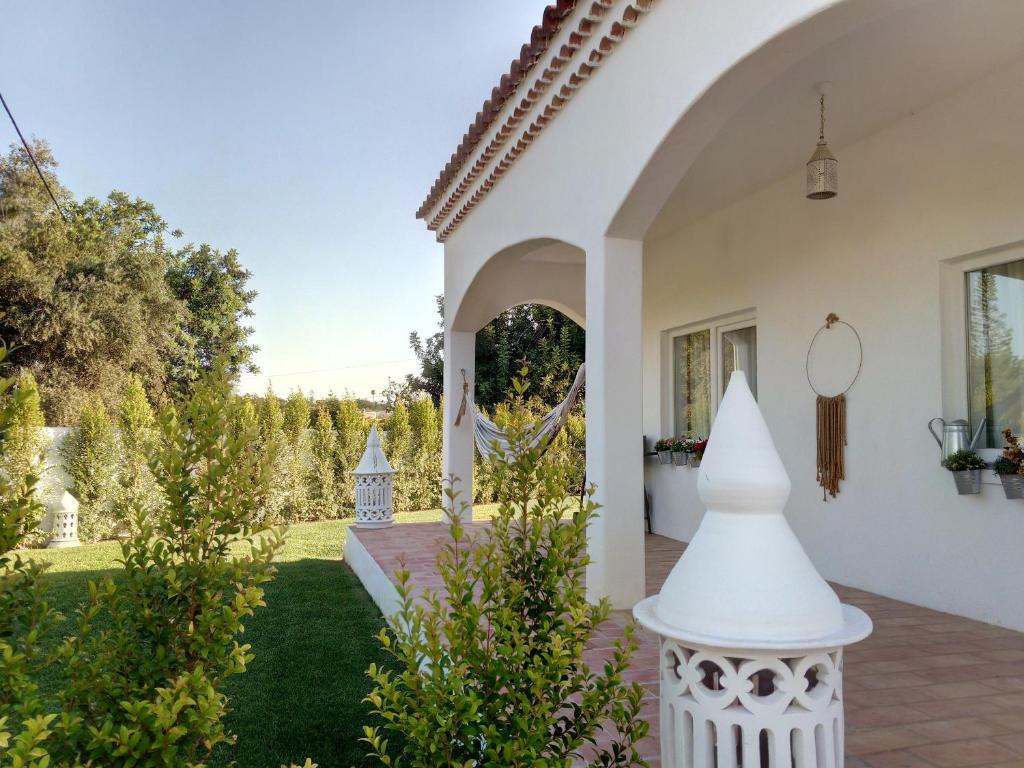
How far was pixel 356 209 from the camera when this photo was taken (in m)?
17.7

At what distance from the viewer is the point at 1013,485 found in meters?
4.10

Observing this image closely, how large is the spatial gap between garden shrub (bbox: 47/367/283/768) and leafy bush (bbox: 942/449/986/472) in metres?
4.06

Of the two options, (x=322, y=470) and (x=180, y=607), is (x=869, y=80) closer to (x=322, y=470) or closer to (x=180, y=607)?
(x=180, y=607)

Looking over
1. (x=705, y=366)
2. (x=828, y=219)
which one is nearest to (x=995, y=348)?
(x=828, y=219)

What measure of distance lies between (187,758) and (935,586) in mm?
4584

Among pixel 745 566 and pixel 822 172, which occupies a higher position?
pixel 822 172

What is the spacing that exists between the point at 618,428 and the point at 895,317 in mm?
2146

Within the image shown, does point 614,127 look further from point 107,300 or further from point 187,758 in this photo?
point 107,300

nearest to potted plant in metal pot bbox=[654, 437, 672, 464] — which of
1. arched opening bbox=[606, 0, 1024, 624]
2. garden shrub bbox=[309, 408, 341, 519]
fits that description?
arched opening bbox=[606, 0, 1024, 624]

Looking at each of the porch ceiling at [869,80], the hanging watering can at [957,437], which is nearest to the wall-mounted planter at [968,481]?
the hanging watering can at [957,437]

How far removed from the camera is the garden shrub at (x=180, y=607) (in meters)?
1.56

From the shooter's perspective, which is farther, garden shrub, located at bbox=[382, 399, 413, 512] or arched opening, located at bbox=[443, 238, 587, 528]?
garden shrub, located at bbox=[382, 399, 413, 512]

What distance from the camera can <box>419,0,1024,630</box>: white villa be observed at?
3.75 m

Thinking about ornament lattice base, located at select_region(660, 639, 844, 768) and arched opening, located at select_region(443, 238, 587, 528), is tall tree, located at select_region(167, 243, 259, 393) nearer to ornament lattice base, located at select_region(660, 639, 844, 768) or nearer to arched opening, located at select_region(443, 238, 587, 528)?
arched opening, located at select_region(443, 238, 587, 528)
